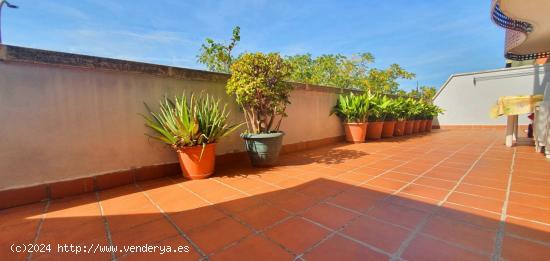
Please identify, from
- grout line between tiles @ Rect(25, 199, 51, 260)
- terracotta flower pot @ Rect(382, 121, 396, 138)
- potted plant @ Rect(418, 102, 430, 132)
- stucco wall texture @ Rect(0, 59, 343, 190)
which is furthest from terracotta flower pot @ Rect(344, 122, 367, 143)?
grout line between tiles @ Rect(25, 199, 51, 260)

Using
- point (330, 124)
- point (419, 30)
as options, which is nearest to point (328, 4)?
point (330, 124)

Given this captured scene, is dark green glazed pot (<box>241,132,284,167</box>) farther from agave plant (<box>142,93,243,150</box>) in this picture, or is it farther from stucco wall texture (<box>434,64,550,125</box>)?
stucco wall texture (<box>434,64,550,125</box>)

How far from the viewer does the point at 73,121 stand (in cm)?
193

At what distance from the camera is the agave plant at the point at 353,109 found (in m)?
4.56

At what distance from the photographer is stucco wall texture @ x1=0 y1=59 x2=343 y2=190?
5.54 ft

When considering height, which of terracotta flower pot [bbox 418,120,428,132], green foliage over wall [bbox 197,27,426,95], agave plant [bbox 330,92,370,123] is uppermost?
green foliage over wall [bbox 197,27,426,95]

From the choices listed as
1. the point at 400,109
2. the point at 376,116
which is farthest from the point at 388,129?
the point at 376,116

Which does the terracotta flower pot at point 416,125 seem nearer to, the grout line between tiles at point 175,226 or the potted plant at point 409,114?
the potted plant at point 409,114

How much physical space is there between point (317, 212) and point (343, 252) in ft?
1.42

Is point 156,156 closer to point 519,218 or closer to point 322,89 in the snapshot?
point 519,218

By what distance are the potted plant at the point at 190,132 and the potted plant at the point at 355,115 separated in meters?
3.15

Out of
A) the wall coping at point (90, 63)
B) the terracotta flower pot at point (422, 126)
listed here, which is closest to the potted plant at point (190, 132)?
the wall coping at point (90, 63)

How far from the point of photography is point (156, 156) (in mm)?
2400

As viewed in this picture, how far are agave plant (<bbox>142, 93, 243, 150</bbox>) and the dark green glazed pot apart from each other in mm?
415
